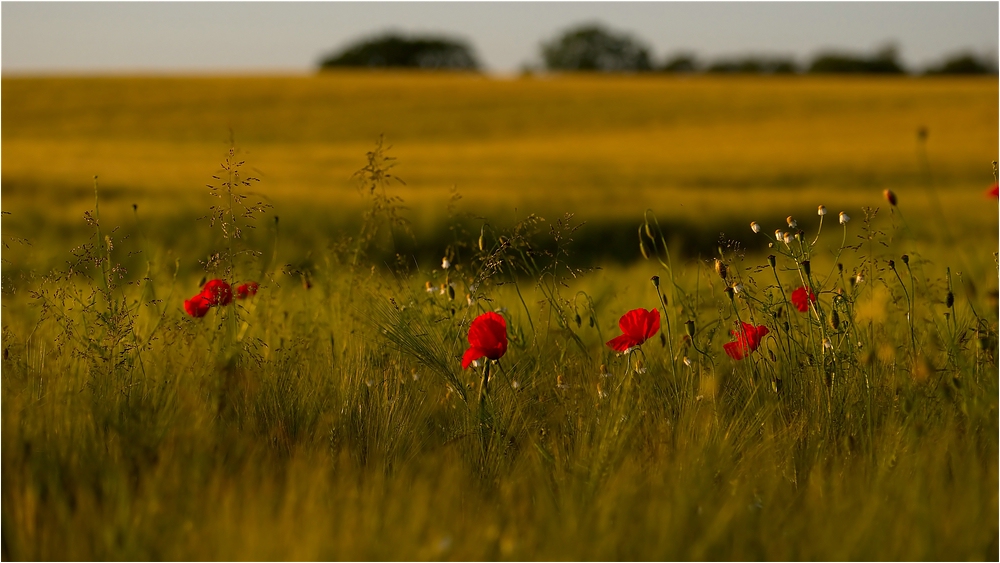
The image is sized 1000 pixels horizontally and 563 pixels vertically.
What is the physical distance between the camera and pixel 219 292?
6.75 ft

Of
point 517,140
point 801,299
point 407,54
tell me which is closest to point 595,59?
point 407,54

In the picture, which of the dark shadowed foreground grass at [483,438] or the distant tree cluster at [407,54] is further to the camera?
the distant tree cluster at [407,54]

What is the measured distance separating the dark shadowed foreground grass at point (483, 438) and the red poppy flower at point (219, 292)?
0.06 meters

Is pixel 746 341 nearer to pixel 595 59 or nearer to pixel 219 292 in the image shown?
pixel 219 292

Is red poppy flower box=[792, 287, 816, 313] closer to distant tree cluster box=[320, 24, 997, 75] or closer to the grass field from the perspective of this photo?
the grass field

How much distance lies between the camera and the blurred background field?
807cm

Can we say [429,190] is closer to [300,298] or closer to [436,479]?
[300,298]

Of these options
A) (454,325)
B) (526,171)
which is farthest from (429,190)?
(454,325)

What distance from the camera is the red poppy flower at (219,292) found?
2.04m

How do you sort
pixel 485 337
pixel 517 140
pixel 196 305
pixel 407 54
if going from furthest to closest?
pixel 407 54
pixel 517 140
pixel 196 305
pixel 485 337

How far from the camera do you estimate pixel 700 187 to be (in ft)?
37.5

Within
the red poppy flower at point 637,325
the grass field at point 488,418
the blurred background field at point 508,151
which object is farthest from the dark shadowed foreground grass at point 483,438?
the blurred background field at point 508,151

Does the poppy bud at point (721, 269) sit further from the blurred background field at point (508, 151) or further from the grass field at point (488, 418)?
the blurred background field at point (508, 151)

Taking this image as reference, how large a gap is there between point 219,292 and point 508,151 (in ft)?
43.2
